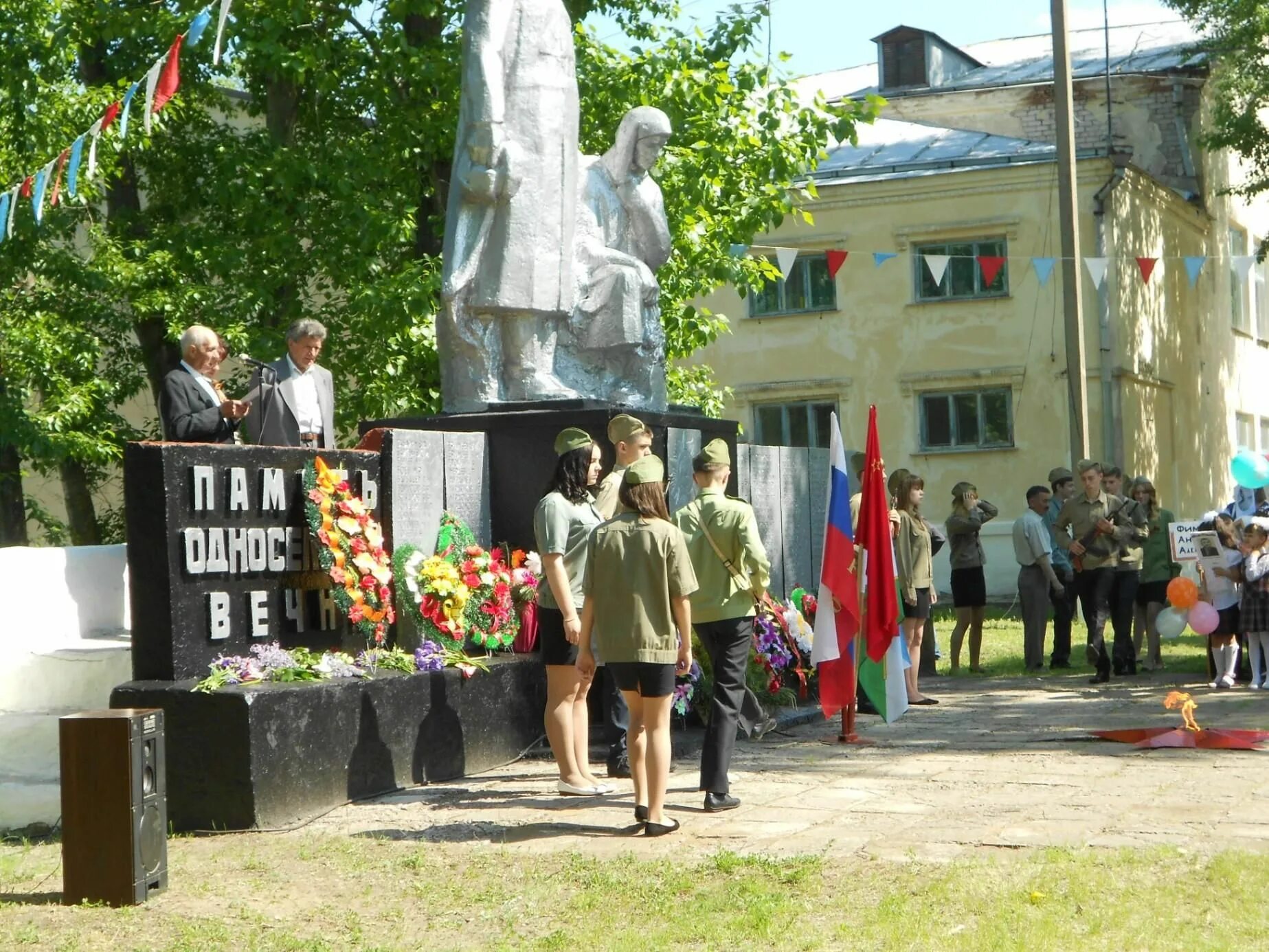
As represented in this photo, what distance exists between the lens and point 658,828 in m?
7.66

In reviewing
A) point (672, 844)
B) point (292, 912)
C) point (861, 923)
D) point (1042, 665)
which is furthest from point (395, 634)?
point (1042, 665)

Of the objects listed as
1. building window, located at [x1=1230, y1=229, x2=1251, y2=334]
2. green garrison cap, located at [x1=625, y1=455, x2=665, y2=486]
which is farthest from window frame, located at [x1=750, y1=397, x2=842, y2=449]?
green garrison cap, located at [x1=625, y1=455, x2=665, y2=486]

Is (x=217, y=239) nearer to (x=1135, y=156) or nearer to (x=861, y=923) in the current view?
(x=861, y=923)

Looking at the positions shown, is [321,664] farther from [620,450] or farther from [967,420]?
[967,420]

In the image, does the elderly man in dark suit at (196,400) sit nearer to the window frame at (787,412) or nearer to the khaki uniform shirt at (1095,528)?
the khaki uniform shirt at (1095,528)

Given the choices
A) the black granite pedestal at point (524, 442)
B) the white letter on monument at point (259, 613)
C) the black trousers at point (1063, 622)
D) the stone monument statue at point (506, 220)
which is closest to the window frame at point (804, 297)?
the black trousers at point (1063, 622)

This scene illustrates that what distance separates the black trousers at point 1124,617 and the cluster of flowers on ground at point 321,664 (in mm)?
6876

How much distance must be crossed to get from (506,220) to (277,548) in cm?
287

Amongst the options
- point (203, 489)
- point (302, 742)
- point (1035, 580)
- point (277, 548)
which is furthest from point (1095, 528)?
point (203, 489)

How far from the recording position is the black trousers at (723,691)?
824 cm

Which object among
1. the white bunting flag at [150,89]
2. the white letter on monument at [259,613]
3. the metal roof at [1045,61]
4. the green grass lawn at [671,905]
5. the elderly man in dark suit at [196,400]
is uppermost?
the metal roof at [1045,61]

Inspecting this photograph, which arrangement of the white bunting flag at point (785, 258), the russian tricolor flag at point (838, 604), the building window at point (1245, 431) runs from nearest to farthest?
the russian tricolor flag at point (838, 604) < the white bunting flag at point (785, 258) < the building window at point (1245, 431)

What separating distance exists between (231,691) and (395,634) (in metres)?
1.66

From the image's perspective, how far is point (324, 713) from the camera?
27.8 ft
